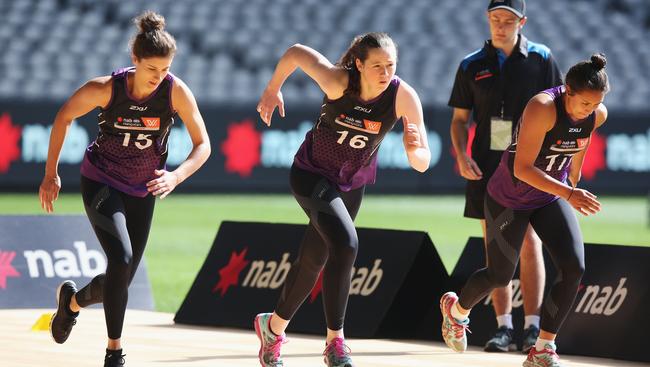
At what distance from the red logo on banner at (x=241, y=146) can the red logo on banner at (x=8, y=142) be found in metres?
3.75

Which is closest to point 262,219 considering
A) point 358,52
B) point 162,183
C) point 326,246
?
point 326,246

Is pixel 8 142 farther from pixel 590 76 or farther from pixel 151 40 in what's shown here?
pixel 590 76

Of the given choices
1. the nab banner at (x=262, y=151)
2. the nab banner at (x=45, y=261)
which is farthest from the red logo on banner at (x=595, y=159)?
the nab banner at (x=45, y=261)

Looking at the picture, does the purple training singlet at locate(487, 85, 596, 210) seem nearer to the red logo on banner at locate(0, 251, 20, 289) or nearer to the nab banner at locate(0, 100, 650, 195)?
the red logo on banner at locate(0, 251, 20, 289)

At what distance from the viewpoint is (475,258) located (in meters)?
9.13

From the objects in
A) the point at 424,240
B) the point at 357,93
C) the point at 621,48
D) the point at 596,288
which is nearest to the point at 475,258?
the point at 424,240

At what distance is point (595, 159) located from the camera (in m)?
24.2

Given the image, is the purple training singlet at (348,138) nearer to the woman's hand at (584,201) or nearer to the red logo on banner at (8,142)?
the woman's hand at (584,201)

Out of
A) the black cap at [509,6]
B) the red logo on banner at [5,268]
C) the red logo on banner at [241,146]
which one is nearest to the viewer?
the black cap at [509,6]

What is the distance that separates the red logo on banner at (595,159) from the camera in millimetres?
24031

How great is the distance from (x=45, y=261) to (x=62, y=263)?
146 mm

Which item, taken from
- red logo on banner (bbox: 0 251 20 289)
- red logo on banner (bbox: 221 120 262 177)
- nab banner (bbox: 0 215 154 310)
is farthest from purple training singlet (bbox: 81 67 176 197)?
red logo on banner (bbox: 221 120 262 177)

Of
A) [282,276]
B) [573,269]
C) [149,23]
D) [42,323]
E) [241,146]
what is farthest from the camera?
[241,146]

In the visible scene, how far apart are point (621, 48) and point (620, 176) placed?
6.45m
